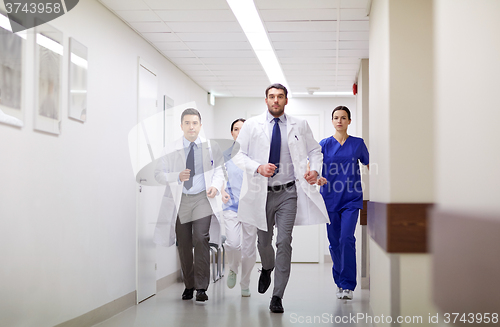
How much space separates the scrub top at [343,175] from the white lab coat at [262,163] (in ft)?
1.53

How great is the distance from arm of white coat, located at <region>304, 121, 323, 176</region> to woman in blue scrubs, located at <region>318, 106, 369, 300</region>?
236 mm

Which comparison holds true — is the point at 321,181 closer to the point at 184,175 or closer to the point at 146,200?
the point at 184,175

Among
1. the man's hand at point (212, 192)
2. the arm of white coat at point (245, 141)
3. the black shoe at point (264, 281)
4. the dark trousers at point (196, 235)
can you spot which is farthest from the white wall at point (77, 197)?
the black shoe at point (264, 281)

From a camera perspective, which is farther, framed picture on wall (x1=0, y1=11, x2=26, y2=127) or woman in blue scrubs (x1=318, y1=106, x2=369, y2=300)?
woman in blue scrubs (x1=318, y1=106, x2=369, y2=300)

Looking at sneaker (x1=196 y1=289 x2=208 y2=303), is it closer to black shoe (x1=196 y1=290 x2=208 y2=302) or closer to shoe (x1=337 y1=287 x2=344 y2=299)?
black shoe (x1=196 y1=290 x2=208 y2=302)

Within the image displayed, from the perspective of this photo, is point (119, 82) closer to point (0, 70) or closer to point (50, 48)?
point (50, 48)

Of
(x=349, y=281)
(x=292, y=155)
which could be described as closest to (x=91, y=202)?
(x=292, y=155)

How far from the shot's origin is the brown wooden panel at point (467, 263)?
566 millimetres

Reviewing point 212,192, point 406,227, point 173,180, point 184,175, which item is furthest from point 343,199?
point 406,227

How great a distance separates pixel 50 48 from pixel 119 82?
4.09 feet

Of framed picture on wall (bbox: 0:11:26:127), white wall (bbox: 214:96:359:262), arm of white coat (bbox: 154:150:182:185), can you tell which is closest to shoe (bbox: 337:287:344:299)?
arm of white coat (bbox: 154:150:182:185)

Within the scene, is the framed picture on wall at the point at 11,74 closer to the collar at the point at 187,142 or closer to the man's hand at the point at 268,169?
the man's hand at the point at 268,169

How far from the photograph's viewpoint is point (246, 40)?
5.15m

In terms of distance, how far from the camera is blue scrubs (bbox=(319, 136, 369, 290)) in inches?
178
